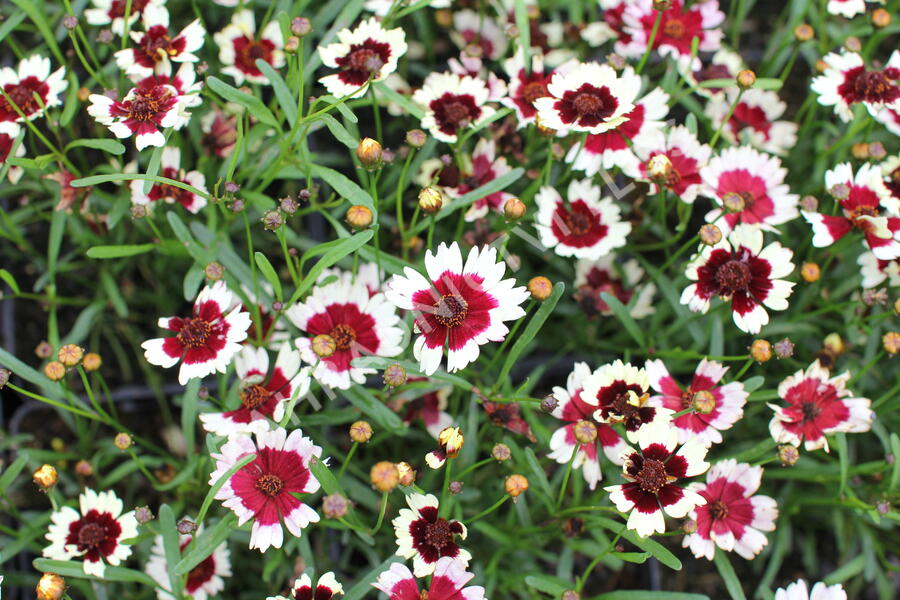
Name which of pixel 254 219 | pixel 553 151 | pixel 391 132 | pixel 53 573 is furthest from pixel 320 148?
pixel 53 573

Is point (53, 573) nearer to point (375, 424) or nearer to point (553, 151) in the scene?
point (375, 424)

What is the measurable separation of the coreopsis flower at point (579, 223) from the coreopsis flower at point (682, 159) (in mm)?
125

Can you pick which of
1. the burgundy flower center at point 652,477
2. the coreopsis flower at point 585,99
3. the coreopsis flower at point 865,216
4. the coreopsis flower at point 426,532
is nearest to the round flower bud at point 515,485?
the coreopsis flower at point 426,532

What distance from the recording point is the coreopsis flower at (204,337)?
5.09ft

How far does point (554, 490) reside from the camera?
74.6 inches

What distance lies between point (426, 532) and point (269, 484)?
1.01 feet

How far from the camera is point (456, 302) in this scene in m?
1.50

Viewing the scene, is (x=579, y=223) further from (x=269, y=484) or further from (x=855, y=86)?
(x=269, y=484)

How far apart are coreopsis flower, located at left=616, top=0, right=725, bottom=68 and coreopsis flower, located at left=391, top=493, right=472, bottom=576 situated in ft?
4.14

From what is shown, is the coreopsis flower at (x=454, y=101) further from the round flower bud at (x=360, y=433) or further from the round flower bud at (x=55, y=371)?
the round flower bud at (x=55, y=371)

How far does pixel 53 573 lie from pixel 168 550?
8.8 inches

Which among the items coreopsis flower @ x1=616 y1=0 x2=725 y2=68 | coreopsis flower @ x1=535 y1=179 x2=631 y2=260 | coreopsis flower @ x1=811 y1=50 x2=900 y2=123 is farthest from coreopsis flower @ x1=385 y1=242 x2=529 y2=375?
coreopsis flower @ x1=811 y1=50 x2=900 y2=123

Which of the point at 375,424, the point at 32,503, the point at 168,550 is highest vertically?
the point at 168,550

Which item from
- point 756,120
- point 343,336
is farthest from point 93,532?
point 756,120
